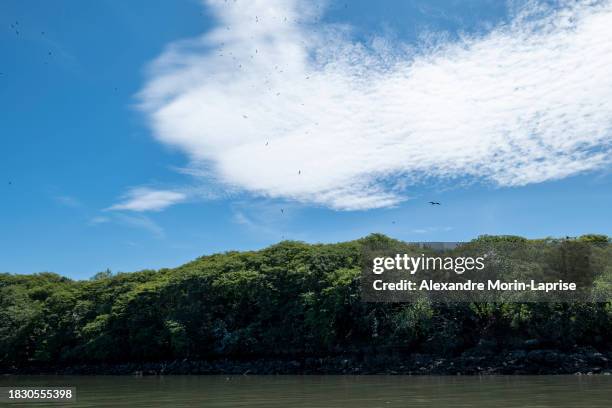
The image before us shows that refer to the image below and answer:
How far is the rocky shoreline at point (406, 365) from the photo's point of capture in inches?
1300

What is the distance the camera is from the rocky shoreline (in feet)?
108

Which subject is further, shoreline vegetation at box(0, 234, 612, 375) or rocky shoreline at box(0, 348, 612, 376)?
shoreline vegetation at box(0, 234, 612, 375)

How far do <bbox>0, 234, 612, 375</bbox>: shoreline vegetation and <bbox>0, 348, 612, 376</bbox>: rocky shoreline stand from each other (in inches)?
3.1

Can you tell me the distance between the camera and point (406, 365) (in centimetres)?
3622

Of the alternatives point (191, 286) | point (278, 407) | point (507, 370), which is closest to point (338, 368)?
point (507, 370)

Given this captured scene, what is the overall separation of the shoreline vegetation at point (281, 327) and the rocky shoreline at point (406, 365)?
78mm

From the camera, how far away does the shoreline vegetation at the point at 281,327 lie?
35406mm

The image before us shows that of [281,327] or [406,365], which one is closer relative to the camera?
[406,365]

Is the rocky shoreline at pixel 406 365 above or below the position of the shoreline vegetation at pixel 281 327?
below

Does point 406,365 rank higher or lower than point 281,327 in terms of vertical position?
lower

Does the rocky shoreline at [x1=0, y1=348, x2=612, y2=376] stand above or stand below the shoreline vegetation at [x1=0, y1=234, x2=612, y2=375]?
below

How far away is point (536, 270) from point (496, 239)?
5116 mm

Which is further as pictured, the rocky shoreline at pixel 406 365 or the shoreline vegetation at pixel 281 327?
the shoreline vegetation at pixel 281 327

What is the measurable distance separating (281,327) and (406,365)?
9.45 meters
